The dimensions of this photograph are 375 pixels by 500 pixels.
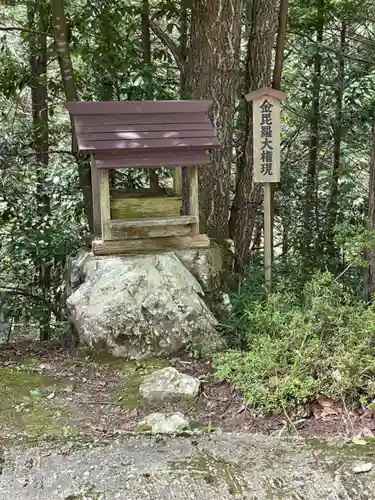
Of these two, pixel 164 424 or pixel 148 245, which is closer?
pixel 164 424

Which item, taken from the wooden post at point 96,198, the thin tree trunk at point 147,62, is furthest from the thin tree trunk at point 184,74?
the wooden post at point 96,198

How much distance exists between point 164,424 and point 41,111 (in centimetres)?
428

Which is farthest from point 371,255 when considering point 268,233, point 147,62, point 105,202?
point 147,62

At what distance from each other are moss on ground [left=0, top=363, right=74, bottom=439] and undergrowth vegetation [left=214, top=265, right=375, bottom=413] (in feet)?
3.20

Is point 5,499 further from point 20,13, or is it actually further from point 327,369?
point 20,13

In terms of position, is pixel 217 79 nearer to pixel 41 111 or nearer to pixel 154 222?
pixel 154 222

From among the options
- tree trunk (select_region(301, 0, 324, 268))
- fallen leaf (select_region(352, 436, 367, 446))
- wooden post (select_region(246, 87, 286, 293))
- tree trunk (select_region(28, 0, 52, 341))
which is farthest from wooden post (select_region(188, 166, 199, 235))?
tree trunk (select_region(301, 0, 324, 268))

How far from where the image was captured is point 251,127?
504cm

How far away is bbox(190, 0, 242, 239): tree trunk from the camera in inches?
174

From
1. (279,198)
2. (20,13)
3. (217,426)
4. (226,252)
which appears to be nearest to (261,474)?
(217,426)

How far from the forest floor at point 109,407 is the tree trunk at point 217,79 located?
4.89 feet

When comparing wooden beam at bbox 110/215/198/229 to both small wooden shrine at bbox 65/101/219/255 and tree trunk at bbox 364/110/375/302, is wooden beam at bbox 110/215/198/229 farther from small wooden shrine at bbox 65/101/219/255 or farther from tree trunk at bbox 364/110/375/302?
tree trunk at bbox 364/110/375/302

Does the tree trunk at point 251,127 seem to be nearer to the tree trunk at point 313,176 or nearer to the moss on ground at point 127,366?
the tree trunk at point 313,176

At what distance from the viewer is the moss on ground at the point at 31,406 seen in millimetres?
2865
